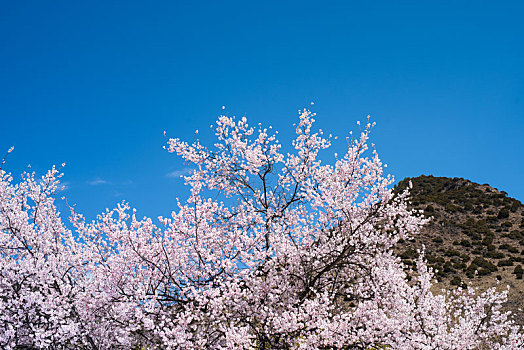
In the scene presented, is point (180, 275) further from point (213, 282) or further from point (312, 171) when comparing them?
point (312, 171)

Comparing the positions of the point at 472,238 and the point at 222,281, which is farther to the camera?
the point at 472,238

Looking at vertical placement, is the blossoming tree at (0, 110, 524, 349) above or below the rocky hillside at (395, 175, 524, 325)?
below

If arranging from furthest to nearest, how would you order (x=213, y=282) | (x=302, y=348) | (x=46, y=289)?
1. (x=46, y=289)
2. (x=213, y=282)
3. (x=302, y=348)

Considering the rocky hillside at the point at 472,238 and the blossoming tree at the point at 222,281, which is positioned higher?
the rocky hillside at the point at 472,238

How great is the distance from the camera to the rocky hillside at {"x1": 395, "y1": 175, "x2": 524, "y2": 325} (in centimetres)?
3177

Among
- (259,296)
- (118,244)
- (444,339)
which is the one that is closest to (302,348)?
(259,296)

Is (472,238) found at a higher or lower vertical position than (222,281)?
higher

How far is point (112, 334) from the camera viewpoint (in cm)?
876

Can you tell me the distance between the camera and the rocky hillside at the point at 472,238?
31.8 m

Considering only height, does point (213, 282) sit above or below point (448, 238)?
below

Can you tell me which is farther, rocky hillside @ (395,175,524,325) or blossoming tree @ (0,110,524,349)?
rocky hillside @ (395,175,524,325)

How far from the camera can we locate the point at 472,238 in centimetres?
3984

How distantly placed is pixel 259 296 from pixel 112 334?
3385 mm

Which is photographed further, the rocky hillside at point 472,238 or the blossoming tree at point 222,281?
the rocky hillside at point 472,238
